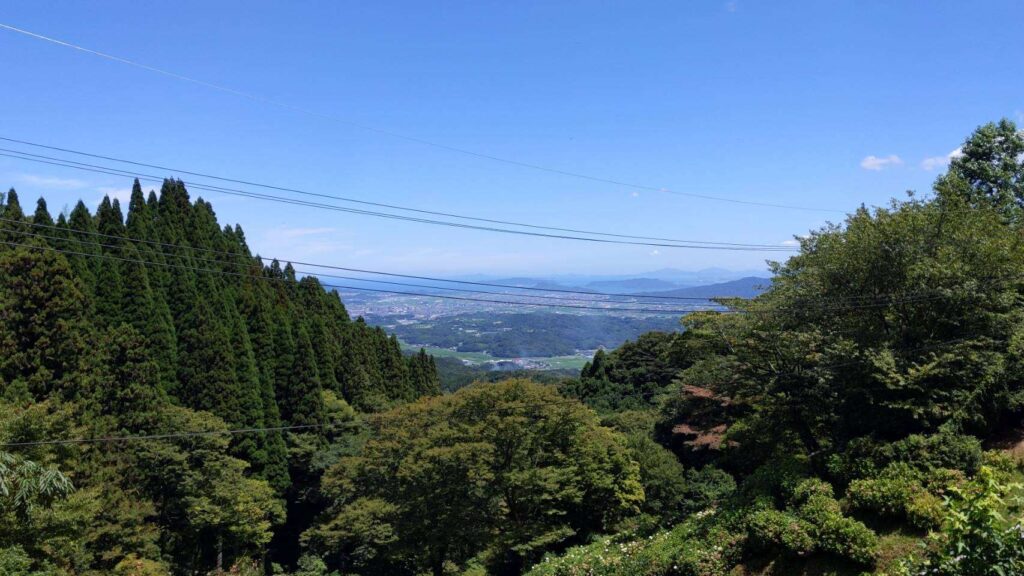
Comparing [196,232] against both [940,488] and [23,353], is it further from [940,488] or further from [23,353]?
[940,488]

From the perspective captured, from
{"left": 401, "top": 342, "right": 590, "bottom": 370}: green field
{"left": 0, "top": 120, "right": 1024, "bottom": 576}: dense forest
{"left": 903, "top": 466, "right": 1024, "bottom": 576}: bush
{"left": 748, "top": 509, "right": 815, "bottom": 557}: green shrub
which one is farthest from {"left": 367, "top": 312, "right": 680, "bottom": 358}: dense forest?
{"left": 903, "top": 466, "right": 1024, "bottom": 576}: bush

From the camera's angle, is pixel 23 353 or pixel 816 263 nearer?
pixel 816 263

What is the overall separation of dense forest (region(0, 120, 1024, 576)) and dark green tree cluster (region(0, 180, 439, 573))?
0.31 feet

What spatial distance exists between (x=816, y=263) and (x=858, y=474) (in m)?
4.97

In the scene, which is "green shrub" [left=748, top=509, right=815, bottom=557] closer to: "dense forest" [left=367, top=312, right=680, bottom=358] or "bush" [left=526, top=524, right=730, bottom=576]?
"bush" [left=526, top=524, right=730, bottom=576]

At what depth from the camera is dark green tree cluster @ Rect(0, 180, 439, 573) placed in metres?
16.5

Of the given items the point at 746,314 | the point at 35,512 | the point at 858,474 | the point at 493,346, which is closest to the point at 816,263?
the point at 746,314

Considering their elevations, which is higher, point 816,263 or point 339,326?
point 816,263

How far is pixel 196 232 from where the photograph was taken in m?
35.2

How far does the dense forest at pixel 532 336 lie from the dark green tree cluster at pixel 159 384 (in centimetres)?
11827

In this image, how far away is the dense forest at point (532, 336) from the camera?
157 metres

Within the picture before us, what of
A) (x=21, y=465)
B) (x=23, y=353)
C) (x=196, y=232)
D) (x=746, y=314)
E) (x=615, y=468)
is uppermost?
(x=196, y=232)

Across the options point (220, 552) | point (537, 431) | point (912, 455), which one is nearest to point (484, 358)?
point (220, 552)

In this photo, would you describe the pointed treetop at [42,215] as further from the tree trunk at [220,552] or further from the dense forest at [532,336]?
the dense forest at [532,336]
